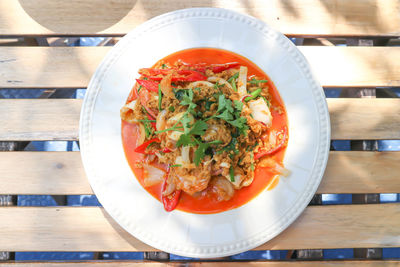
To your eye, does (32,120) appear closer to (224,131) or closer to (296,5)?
(224,131)

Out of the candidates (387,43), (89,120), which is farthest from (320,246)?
(89,120)

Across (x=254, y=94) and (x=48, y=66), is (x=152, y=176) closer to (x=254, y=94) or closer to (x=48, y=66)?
(x=254, y=94)

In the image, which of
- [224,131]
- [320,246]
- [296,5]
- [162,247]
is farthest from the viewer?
[296,5]

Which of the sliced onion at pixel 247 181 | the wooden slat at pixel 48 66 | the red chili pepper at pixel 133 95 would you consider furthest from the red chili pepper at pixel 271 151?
the wooden slat at pixel 48 66

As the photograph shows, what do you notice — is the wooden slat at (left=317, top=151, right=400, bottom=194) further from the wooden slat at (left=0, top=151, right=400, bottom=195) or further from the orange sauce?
the orange sauce

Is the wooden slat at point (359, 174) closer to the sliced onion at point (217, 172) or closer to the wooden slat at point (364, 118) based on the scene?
the wooden slat at point (364, 118)

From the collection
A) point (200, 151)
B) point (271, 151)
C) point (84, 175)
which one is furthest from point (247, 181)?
point (84, 175)
